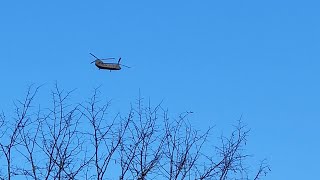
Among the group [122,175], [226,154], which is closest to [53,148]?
[122,175]

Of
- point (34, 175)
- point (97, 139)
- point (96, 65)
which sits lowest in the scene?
point (34, 175)

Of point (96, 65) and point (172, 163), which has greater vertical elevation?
Answer: point (96, 65)

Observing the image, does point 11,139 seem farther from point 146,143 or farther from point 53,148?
point 146,143

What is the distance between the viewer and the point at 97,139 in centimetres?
979

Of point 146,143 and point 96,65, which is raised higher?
point 96,65

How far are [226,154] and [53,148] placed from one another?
2.06 metres

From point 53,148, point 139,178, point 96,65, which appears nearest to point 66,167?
point 53,148

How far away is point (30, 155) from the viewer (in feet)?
31.2

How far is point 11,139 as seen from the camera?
9.55m

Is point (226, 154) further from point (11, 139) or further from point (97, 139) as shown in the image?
point (11, 139)

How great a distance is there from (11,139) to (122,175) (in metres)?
1.33

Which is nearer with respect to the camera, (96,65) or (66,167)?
(66,167)

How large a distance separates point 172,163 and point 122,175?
2.05 feet

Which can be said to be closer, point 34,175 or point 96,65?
point 34,175
